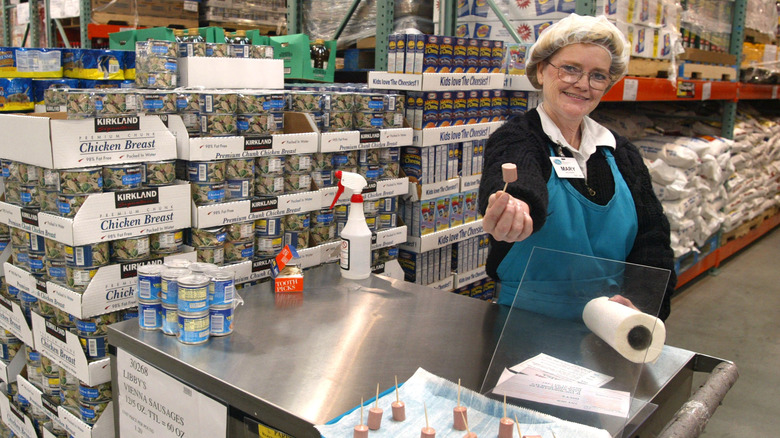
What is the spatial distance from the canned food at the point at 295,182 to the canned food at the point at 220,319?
0.83 m

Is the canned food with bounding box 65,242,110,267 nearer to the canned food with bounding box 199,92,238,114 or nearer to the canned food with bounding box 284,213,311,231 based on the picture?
the canned food with bounding box 199,92,238,114

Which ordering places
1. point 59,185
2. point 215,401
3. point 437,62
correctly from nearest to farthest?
point 215,401 < point 59,185 < point 437,62

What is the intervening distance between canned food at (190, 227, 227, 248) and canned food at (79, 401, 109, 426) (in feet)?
1.95

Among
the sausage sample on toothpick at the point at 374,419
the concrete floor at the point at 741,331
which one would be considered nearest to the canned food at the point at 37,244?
the sausage sample on toothpick at the point at 374,419

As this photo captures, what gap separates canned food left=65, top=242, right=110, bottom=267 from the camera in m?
1.97

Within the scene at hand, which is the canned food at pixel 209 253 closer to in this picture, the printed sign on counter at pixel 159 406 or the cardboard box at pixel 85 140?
the cardboard box at pixel 85 140

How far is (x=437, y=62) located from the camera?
10.2ft

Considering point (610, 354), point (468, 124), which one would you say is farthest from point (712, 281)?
point (610, 354)

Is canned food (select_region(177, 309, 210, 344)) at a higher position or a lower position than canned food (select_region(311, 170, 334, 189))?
lower

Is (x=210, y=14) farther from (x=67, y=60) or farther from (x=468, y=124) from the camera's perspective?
(x=468, y=124)

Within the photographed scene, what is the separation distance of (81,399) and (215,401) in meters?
0.80

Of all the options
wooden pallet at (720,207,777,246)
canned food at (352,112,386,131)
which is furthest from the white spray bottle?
wooden pallet at (720,207,777,246)

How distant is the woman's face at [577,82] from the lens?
202cm

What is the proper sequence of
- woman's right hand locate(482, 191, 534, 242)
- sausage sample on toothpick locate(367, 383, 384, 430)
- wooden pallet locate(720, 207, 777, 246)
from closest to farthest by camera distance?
sausage sample on toothpick locate(367, 383, 384, 430) < woman's right hand locate(482, 191, 534, 242) < wooden pallet locate(720, 207, 777, 246)
